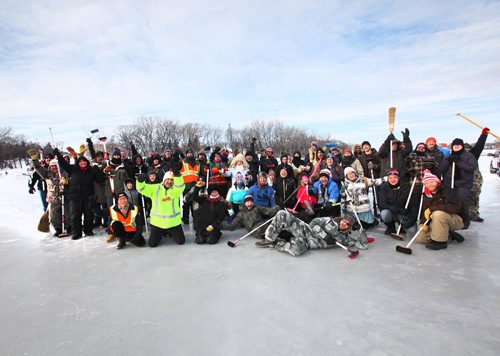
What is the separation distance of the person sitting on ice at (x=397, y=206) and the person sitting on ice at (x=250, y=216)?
2.10m

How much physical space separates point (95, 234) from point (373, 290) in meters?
5.46

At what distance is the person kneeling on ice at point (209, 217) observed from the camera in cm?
529

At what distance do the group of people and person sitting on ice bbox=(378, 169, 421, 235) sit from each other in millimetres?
17

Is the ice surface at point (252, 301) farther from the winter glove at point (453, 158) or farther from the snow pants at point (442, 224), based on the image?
the winter glove at point (453, 158)

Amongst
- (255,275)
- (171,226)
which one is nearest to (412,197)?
(255,275)

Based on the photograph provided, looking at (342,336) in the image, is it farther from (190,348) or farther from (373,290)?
(190,348)

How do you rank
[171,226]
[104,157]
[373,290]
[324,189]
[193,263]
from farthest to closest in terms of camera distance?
[104,157] < [324,189] < [171,226] < [193,263] < [373,290]

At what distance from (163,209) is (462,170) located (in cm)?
572

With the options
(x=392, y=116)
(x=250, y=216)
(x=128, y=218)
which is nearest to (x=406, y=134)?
(x=392, y=116)

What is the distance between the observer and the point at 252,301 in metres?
3.11

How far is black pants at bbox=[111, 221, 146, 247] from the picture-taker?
5.14m

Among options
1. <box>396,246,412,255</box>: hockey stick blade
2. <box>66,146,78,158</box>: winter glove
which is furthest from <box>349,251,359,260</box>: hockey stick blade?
<box>66,146,78,158</box>: winter glove

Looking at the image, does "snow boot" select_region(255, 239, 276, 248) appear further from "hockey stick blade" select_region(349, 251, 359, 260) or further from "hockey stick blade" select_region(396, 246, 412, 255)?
"hockey stick blade" select_region(396, 246, 412, 255)

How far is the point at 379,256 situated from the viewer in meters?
4.29
